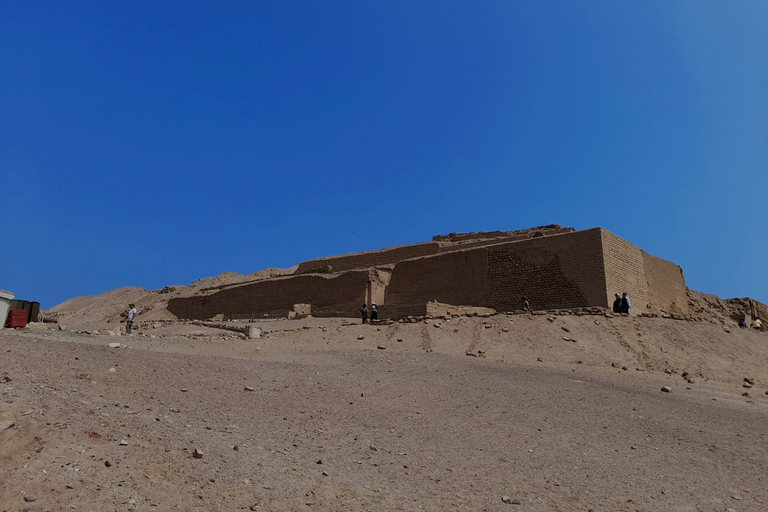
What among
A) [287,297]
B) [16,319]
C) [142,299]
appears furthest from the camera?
[142,299]

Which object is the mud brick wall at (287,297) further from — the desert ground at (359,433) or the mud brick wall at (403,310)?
the desert ground at (359,433)

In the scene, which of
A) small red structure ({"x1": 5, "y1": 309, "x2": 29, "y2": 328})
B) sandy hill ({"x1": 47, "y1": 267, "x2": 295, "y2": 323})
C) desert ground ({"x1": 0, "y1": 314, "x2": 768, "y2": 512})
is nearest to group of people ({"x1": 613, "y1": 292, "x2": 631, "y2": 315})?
desert ground ({"x1": 0, "y1": 314, "x2": 768, "y2": 512})

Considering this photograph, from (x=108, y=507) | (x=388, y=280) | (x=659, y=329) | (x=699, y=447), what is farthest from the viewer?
(x=388, y=280)

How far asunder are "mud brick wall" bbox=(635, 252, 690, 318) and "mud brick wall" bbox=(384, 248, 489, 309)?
5.66 m

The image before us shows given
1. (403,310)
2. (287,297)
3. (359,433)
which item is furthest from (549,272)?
(359,433)

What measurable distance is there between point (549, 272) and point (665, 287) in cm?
607

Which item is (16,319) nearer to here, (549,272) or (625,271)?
(549,272)

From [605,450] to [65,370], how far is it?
6318 mm

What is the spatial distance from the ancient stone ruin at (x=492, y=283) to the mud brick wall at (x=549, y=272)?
31mm

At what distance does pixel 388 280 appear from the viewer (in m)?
24.2

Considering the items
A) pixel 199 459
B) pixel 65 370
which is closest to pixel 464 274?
pixel 65 370

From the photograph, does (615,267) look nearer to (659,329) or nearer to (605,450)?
(659,329)

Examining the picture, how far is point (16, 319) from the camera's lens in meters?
12.2

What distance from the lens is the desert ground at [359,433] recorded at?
437cm
